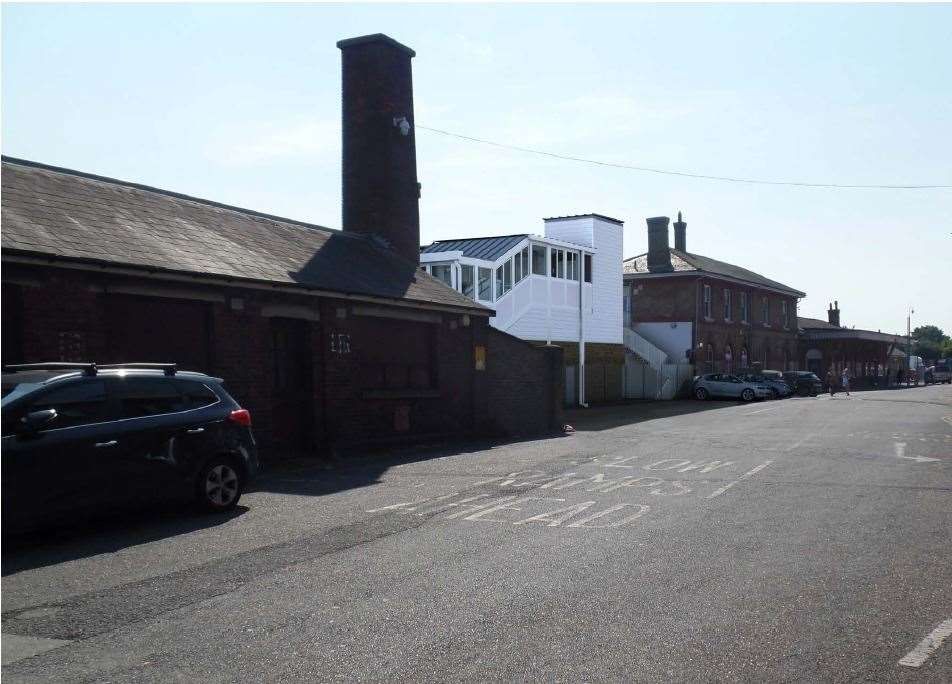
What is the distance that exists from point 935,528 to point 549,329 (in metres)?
28.0

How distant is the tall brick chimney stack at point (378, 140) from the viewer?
908 inches

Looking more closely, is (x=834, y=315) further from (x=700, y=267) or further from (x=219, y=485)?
(x=219, y=485)

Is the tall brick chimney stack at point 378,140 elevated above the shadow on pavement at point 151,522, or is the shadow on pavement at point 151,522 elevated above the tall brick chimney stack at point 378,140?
the tall brick chimney stack at point 378,140

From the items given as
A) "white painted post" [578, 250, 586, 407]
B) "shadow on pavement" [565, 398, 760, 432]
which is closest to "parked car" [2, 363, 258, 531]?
"shadow on pavement" [565, 398, 760, 432]

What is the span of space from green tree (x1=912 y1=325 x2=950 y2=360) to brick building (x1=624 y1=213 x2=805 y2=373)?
3872 inches

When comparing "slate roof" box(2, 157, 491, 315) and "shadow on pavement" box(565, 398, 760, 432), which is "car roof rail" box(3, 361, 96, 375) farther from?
"shadow on pavement" box(565, 398, 760, 432)

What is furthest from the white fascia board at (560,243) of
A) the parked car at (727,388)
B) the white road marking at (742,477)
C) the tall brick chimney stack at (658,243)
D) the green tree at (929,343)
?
the green tree at (929,343)

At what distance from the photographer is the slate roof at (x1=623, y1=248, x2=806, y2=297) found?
5263cm

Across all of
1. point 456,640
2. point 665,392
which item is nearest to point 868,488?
point 456,640

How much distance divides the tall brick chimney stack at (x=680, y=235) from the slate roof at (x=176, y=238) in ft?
133

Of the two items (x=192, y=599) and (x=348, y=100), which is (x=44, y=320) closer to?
(x=192, y=599)

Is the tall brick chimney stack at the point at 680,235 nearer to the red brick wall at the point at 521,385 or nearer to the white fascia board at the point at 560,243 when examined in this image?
the white fascia board at the point at 560,243

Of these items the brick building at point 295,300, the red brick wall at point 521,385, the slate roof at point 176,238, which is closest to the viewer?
the brick building at point 295,300

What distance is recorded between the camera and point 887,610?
5.96m
